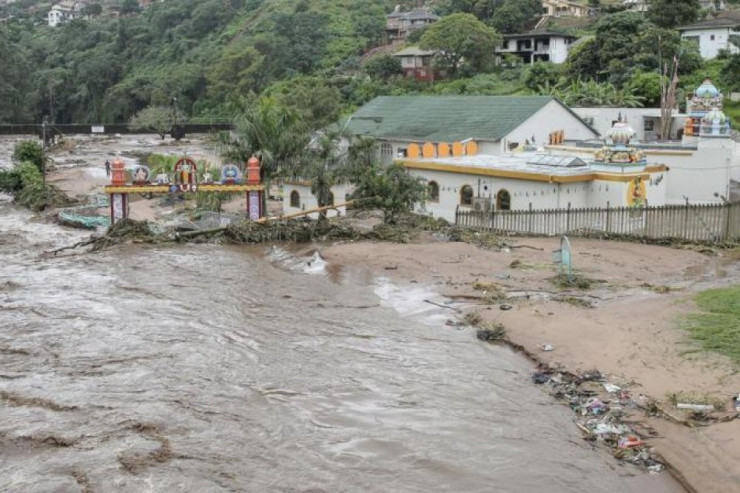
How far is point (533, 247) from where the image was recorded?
27.3 m

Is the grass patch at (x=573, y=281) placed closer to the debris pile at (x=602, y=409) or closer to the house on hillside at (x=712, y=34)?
the debris pile at (x=602, y=409)

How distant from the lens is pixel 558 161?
31.5 metres

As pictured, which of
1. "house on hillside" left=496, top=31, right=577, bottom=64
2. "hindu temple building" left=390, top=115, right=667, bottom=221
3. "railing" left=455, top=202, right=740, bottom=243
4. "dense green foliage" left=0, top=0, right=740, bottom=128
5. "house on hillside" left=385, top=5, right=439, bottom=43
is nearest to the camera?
"railing" left=455, top=202, right=740, bottom=243

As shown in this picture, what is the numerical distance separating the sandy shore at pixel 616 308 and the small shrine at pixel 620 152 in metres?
3.88

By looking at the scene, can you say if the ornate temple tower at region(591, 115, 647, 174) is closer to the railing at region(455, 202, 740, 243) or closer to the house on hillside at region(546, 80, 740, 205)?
the railing at region(455, 202, 740, 243)

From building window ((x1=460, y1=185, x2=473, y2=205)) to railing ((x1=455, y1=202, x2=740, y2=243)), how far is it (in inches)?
109

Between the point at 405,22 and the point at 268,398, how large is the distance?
95073 mm

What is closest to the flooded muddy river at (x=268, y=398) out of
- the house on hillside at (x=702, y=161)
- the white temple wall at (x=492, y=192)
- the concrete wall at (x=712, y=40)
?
the white temple wall at (x=492, y=192)

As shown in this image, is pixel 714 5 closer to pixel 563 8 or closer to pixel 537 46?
pixel 537 46

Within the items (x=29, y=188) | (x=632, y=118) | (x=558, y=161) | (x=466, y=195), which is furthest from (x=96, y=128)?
(x=558, y=161)

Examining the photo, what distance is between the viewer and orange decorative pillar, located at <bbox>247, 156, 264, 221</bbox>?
103ft

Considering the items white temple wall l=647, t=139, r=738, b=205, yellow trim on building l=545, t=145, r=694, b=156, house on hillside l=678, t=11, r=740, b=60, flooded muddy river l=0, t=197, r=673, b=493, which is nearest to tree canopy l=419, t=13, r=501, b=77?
house on hillside l=678, t=11, r=740, b=60

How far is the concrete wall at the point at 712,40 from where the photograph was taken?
6359 centimetres

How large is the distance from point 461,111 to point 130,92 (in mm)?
71225
